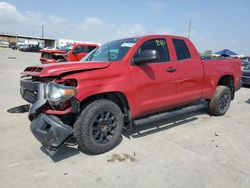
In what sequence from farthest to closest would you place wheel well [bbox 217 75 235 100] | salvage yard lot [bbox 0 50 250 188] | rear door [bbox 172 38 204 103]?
1. wheel well [bbox 217 75 235 100]
2. rear door [bbox 172 38 204 103]
3. salvage yard lot [bbox 0 50 250 188]

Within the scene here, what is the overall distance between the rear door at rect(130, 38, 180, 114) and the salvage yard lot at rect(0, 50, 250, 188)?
2.17 ft

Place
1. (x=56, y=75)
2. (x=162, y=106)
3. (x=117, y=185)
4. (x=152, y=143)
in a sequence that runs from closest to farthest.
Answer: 1. (x=117, y=185)
2. (x=56, y=75)
3. (x=152, y=143)
4. (x=162, y=106)

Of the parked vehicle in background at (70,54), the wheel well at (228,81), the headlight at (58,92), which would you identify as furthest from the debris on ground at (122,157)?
the parked vehicle in background at (70,54)

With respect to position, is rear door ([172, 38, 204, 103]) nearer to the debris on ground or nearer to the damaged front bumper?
the debris on ground

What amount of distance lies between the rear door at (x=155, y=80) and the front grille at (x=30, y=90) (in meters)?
1.57

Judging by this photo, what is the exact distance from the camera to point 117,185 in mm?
3223

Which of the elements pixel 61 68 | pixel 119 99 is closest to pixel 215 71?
pixel 119 99

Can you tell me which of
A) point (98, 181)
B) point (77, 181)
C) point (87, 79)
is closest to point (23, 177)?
point (77, 181)

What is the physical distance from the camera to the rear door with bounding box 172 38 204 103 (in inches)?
206

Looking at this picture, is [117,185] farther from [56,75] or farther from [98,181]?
[56,75]

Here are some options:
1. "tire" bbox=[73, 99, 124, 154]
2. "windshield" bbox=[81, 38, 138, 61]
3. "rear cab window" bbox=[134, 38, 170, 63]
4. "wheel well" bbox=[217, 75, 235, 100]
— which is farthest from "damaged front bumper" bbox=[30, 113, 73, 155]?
"wheel well" bbox=[217, 75, 235, 100]

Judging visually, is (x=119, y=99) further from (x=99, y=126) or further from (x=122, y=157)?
(x=122, y=157)

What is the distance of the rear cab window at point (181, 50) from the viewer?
208 inches

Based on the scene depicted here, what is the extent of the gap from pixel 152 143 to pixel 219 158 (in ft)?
3.74
